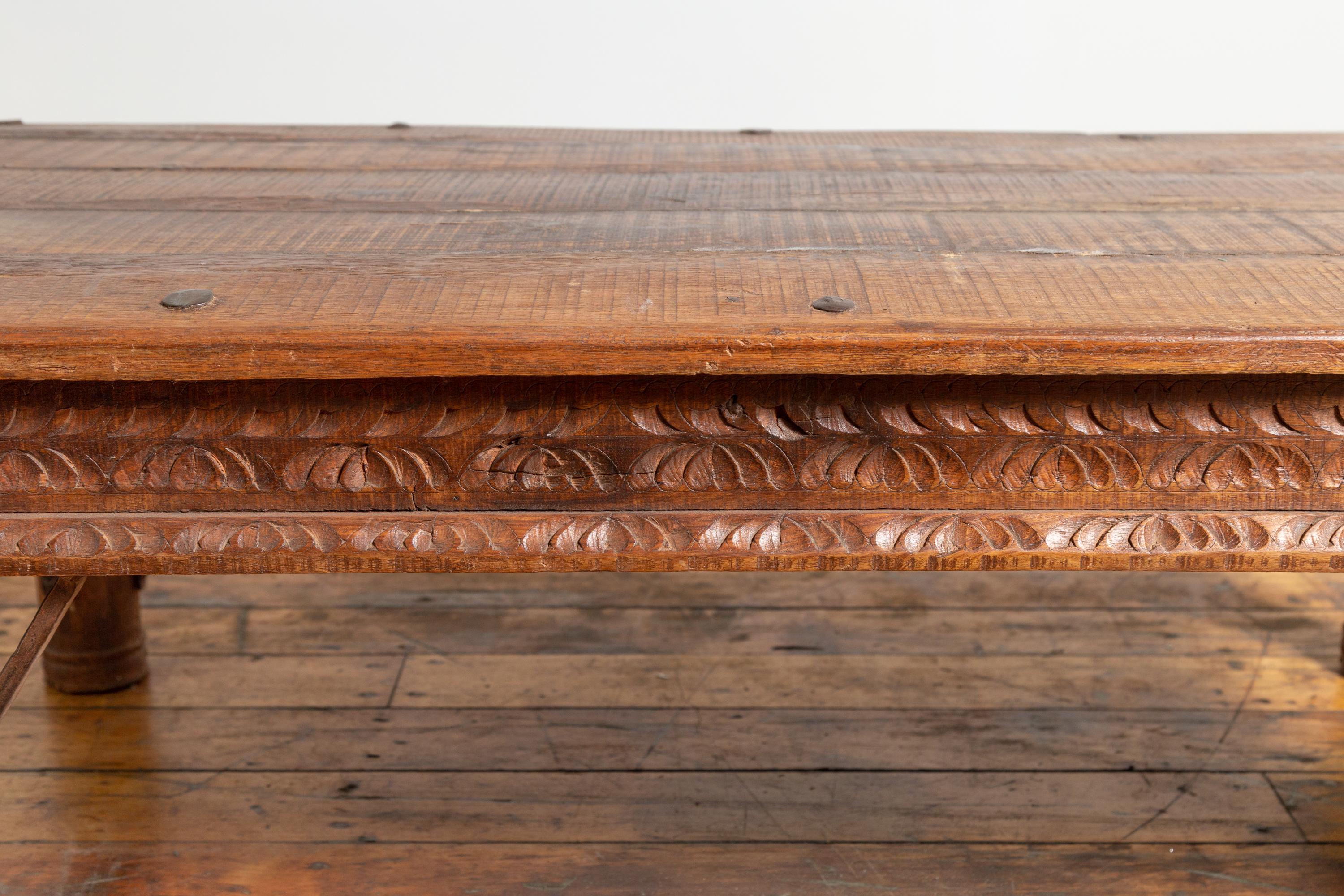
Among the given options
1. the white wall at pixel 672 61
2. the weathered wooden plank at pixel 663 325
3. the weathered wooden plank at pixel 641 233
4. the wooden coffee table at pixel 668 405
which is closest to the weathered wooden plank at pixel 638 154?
the weathered wooden plank at pixel 641 233

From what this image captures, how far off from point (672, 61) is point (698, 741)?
2034 mm

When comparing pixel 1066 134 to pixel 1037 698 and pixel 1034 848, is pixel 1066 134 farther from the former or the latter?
pixel 1034 848

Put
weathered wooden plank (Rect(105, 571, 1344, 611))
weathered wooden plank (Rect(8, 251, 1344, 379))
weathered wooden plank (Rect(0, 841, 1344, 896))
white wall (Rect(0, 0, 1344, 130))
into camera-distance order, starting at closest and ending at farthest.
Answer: weathered wooden plank (Rect(8, 251, 1344, 379))
weathered wooden plank (Rect(0, 841, 1344, 896))
weathered wooden plank (Rect(105, 571, 1344, 611))
white wall (Rect(0, 0, 1344, 130))

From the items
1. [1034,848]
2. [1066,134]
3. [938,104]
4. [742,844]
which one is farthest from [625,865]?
[938,104]

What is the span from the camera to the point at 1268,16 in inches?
133

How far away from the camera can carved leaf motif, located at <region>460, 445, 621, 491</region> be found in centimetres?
110

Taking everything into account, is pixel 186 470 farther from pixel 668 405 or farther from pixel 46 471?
pixel 668 405

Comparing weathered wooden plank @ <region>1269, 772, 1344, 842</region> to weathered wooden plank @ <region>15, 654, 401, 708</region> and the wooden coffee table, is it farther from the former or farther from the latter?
weathered wooden plank @ <region>15, 654, 401, 708</region>

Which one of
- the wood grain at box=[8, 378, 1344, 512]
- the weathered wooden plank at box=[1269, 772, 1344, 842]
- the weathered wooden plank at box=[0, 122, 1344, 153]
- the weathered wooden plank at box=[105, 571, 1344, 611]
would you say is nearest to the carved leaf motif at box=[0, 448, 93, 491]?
the wood grain at box=[8, 378, 1344, 512]

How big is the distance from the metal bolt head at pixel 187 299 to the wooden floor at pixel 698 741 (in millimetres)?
758

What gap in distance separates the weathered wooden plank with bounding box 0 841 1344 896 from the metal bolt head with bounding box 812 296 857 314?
76 centimetres

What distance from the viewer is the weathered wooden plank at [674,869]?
1535mm

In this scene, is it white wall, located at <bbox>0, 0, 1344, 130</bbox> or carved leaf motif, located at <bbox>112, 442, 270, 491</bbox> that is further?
white wall, located at <bbox>0, 0, 1344, 130</bbox>

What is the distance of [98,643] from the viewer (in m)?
1.89
